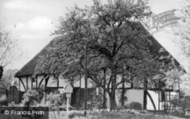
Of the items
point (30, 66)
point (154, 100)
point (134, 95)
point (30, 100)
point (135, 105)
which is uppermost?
point (30, 66)

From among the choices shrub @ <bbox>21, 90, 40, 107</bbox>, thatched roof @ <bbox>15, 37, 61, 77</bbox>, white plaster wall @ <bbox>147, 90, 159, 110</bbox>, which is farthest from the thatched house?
shrub @ <bbox>21, 90, 40, 107</bbox>

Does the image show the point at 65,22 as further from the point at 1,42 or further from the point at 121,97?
the point at 1,42

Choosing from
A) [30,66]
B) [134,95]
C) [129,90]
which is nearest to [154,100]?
[134,95]

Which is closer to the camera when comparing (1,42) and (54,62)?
(54,62)

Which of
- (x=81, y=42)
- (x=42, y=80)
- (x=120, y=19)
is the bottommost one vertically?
(x=42, y=80)

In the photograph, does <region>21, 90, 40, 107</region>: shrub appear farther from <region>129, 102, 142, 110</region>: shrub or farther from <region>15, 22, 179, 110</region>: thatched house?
<region>129, 102, 142, 110</region>: shrub

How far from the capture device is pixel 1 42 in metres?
31.6

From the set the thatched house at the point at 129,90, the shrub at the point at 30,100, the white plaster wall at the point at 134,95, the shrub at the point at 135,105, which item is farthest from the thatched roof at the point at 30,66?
the shrub at the point at 30,100

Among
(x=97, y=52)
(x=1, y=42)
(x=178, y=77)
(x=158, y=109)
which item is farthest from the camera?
(x=1, y=42)

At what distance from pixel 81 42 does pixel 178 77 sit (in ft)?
20.1

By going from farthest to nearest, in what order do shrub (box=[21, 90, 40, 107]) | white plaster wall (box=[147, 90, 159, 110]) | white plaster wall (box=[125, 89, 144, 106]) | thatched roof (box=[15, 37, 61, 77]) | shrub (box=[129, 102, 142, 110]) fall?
thatched roof (box=[15, 37, 61, 77])
white plaster wall (box=[147, 90, 159, 110])
white plaster wall (box=[125, 89, 144, 106])
shrub (box=[129, 102, 142, 110])
shrub (box=[21, 90, 40, 107])

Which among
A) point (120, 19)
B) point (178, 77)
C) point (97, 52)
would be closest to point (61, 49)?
point (97, 52)

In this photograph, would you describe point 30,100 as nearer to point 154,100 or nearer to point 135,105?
point 135,105

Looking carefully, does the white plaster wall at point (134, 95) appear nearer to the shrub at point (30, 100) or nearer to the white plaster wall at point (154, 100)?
the white plaster wall at point (154, 100)
